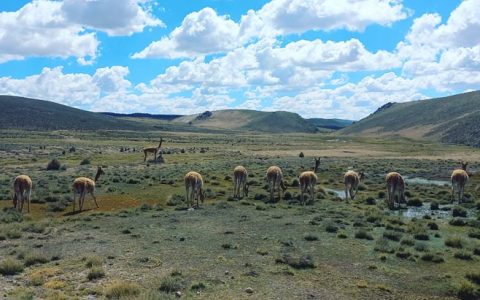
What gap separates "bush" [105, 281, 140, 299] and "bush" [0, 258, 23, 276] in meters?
3.91

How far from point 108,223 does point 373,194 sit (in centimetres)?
2017

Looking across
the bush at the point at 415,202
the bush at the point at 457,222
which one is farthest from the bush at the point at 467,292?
the bush at the point at 415,202

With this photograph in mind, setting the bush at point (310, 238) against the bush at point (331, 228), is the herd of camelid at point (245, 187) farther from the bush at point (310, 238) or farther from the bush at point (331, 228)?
the bush at point (310, 238)

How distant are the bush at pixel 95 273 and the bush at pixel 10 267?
2.42 meters

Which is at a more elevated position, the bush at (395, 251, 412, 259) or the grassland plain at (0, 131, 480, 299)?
the bush at (395, 251, 412, 259)

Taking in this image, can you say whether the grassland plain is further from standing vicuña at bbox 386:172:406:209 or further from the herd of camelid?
the herd of camelid

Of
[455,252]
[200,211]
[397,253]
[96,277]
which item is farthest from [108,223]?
[455,252]

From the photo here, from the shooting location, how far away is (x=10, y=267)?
14727mm

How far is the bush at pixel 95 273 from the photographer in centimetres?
1413

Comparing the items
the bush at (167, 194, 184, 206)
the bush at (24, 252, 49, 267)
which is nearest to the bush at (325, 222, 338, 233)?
the bush at (24, 252, 49, 267)

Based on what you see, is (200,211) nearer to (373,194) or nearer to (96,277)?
(96,277)

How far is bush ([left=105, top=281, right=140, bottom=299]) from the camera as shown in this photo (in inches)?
489

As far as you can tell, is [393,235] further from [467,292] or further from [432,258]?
[467,292]

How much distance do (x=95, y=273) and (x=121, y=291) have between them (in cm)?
204
